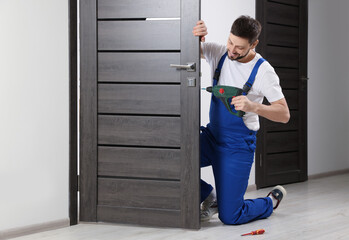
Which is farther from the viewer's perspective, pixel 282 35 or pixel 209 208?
pixel 282 35

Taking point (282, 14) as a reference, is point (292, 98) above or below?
below

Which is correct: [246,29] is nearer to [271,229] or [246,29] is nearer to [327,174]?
Result: [271,229]

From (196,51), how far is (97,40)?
1.95ft

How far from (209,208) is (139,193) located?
1.52 feet

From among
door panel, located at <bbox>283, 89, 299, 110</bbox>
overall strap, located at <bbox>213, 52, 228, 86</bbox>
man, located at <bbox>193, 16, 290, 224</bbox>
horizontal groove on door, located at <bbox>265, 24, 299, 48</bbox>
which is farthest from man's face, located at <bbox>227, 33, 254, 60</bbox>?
door panel, located at <bbox>283, 89, 299, 110</bbox>

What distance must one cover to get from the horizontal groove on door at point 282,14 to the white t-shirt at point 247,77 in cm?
157

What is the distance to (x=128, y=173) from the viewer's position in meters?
3.29

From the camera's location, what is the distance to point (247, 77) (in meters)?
3.24

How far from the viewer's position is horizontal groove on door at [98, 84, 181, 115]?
321 centimetres

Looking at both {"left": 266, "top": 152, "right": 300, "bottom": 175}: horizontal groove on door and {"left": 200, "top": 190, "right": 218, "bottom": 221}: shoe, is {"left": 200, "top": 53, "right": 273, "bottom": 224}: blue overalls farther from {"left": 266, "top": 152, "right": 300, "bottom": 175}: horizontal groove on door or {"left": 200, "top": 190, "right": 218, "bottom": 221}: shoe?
{"left": 266, "top": 152, "right": 300, "bottom": 175}: horizontal groove on door

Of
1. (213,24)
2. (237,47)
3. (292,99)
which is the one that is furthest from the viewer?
(292,99)

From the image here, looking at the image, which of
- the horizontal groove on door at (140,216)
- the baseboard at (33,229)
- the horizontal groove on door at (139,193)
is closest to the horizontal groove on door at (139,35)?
the horizontal groove on door at (139,193)

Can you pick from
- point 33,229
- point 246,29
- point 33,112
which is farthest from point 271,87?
point 33,229

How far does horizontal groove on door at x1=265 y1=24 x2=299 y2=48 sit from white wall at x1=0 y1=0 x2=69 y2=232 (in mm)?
2105
